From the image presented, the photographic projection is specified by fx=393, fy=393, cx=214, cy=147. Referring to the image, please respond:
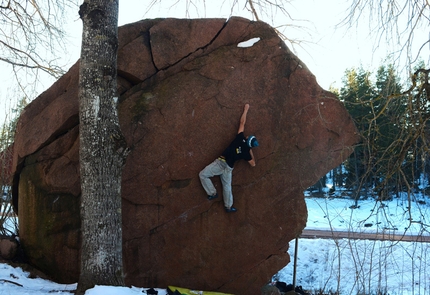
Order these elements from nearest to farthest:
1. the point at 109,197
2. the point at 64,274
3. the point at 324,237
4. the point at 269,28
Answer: the point at 109,197
the point at 64,274
the point at 269,28
the point at 324,237

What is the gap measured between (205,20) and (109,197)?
3767 mm

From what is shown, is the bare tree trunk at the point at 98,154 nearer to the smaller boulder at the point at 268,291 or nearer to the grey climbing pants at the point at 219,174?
the grey climbing pants at the point at 219,174

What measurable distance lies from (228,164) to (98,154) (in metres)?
2.30

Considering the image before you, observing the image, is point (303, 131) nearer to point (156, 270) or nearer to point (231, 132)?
point (231, 132)

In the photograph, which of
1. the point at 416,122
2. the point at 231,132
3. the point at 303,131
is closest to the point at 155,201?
the point at 231,132

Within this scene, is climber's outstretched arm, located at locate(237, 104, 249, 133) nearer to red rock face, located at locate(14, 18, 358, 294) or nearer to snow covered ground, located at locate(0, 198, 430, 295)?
red rock face, located at locate(14, 18, 358, 294)

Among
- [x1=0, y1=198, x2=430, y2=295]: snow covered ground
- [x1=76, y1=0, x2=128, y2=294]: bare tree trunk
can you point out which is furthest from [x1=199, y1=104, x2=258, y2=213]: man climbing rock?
[x1=76, y1=0, x2=128, y2=294]: bare tree trunk

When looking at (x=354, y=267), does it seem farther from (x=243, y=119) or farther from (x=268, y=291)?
A: (x=243, y=119)

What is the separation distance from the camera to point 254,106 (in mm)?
6688

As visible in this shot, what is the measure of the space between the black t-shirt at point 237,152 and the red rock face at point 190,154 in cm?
26

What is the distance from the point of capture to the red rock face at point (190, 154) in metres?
6.24

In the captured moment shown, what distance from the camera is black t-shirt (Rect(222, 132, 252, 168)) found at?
626 centimetres

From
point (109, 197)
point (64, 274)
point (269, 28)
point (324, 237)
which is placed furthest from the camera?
point (324, 237)

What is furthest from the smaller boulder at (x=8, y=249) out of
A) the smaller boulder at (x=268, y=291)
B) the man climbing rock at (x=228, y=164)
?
the smaller boulder at (x=268, y=291)
